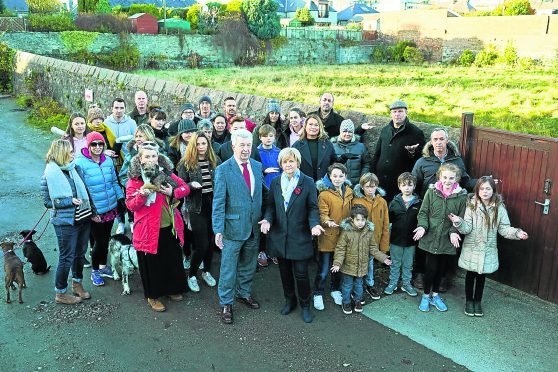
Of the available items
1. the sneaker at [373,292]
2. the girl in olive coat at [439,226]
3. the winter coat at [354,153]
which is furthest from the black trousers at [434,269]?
the winter coat at [354,153]

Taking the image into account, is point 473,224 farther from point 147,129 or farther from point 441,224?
point 147,129

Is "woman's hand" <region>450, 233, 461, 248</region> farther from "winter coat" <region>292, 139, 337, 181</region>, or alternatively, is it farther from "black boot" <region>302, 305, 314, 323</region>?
"winter coat" <region>292, 139, 337, 181</region>

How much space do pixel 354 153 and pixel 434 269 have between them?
179 cm

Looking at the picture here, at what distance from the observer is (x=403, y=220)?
551 cm

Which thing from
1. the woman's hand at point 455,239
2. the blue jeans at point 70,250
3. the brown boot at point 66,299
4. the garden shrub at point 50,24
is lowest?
the brown boot at point 66,299

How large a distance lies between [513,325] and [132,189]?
414 cm

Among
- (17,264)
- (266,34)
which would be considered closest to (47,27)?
(266,34)

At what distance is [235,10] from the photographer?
4069cm

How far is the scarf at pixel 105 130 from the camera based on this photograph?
707 cm

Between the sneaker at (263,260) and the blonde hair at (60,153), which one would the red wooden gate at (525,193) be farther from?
the blonde hair at (60,153)

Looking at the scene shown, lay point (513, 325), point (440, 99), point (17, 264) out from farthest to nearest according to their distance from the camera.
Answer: point (440, 99)
point (17, 264)
point (513, 325)

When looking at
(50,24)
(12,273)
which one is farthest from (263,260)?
(50,24)

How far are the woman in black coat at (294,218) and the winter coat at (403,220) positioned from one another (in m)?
1.06

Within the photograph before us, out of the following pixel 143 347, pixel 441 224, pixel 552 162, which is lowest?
pixel 143 347
